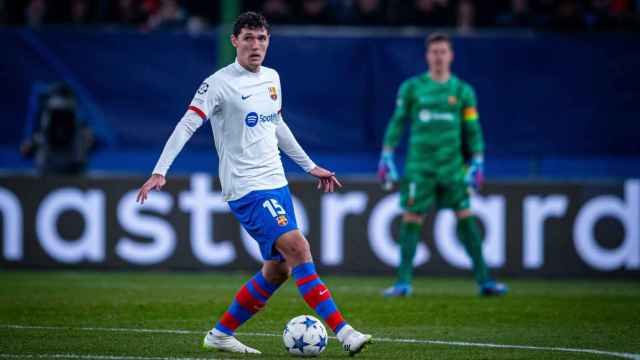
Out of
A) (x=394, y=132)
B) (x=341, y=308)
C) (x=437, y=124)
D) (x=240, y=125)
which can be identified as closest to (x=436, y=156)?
(x=437, y=124)

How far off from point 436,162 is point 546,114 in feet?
10.5

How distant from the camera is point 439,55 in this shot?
38.6 feet

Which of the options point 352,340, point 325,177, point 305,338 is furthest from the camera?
point 325,177

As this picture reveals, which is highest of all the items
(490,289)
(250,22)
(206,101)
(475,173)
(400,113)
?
(250,22)

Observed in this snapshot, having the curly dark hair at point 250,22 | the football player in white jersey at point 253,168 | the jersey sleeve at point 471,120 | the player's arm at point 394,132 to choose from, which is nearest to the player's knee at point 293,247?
the football player in white jersey at point 253,168

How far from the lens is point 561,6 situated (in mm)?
15641

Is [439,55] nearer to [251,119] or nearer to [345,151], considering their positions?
[345,151]

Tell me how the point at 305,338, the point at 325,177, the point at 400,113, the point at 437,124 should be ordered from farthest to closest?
the point at 400,113 → the point at 437,124 → the point at 325,177 → the point at 305,338

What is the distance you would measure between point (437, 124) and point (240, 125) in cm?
430

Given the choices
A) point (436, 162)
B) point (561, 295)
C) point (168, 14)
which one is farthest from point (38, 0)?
point (561, 295)

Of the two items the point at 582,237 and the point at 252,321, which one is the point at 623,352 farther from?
the point at 582,237

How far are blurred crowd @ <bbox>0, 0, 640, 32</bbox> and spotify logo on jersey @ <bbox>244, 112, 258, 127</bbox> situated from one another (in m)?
7.58

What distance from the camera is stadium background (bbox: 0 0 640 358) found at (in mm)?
13914

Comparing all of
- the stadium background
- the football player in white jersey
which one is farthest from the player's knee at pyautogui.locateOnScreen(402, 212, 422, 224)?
the football player in white jersey
